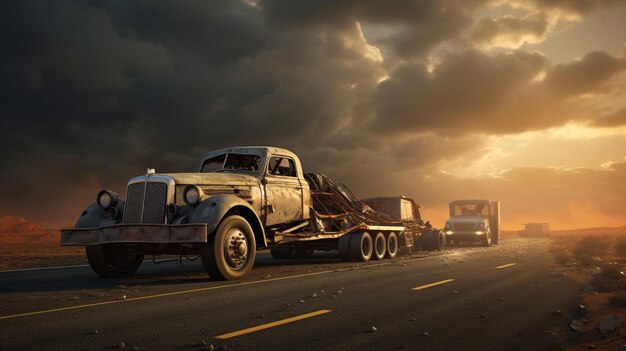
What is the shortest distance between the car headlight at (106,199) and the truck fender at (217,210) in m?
2.37

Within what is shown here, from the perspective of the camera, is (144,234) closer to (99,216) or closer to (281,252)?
(99,216)

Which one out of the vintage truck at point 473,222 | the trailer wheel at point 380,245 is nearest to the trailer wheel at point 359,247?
the trailer wheel at point 380,245

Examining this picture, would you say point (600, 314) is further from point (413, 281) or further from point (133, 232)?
point (133, 232)

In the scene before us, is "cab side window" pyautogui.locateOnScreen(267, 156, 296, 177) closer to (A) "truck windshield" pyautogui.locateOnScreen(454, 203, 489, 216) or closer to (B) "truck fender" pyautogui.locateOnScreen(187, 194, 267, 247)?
(B) "truck fender" pyautogui.locateOnScreen(187, 194, 267, 247)

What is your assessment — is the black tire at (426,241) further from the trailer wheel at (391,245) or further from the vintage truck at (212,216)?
the vintage truck at (212,216)

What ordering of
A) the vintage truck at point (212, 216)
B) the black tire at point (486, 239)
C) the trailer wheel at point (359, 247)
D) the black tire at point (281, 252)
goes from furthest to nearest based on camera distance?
the black tire at point (486, 239) < the black tire at point (281, 252) < the trailer wheel at point (359, 247) < the vintage truck at point (212, 216)

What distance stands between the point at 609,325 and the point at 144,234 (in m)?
7.74

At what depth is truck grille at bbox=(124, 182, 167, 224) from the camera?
10.2 m

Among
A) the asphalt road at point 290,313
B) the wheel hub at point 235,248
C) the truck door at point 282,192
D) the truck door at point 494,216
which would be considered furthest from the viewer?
the truck door at point 494,216

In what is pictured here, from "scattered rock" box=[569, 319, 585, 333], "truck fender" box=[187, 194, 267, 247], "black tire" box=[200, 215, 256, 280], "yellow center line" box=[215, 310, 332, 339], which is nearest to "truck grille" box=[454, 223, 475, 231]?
"truck fender" box=[187, 194, 267, 247]

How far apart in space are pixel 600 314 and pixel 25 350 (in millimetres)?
6781

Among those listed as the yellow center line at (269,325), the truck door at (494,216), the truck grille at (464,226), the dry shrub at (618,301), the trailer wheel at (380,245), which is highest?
the truck door at (494,216)

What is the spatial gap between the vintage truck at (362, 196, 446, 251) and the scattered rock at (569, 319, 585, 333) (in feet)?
44.4

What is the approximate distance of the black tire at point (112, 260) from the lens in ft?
36.3
